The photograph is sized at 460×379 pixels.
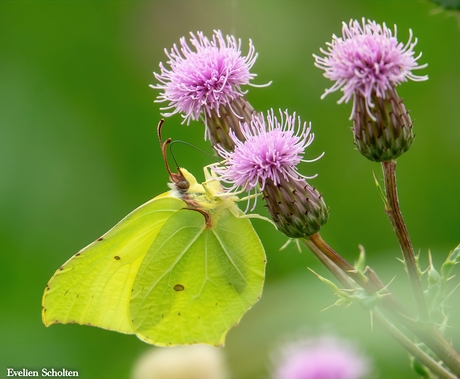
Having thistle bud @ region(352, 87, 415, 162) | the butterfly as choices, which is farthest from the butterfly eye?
thistle bud @ region(352, 87, 415, 162)

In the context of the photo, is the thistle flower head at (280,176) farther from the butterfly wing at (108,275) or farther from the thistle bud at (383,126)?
the butterfly wing at (108,275)

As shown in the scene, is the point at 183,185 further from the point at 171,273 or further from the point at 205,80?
the point at 205,80

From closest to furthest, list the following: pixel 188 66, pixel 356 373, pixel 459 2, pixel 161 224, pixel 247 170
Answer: pixel 459 2
pixel 247 170
pixel 188 66
pixel 161 224
pixel 356 373

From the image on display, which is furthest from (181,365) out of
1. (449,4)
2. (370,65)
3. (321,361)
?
(449,4)

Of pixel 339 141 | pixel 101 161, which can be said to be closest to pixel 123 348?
pixel 101 161

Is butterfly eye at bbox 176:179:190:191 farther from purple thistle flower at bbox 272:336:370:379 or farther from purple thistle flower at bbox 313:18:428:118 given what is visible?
purple thistle flower at bbox 272:336:370:379

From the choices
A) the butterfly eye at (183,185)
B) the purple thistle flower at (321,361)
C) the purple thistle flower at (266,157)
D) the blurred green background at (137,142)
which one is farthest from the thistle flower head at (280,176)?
the blurred green background at (137,142)

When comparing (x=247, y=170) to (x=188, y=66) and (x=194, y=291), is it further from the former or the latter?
(x=194, y=291)
